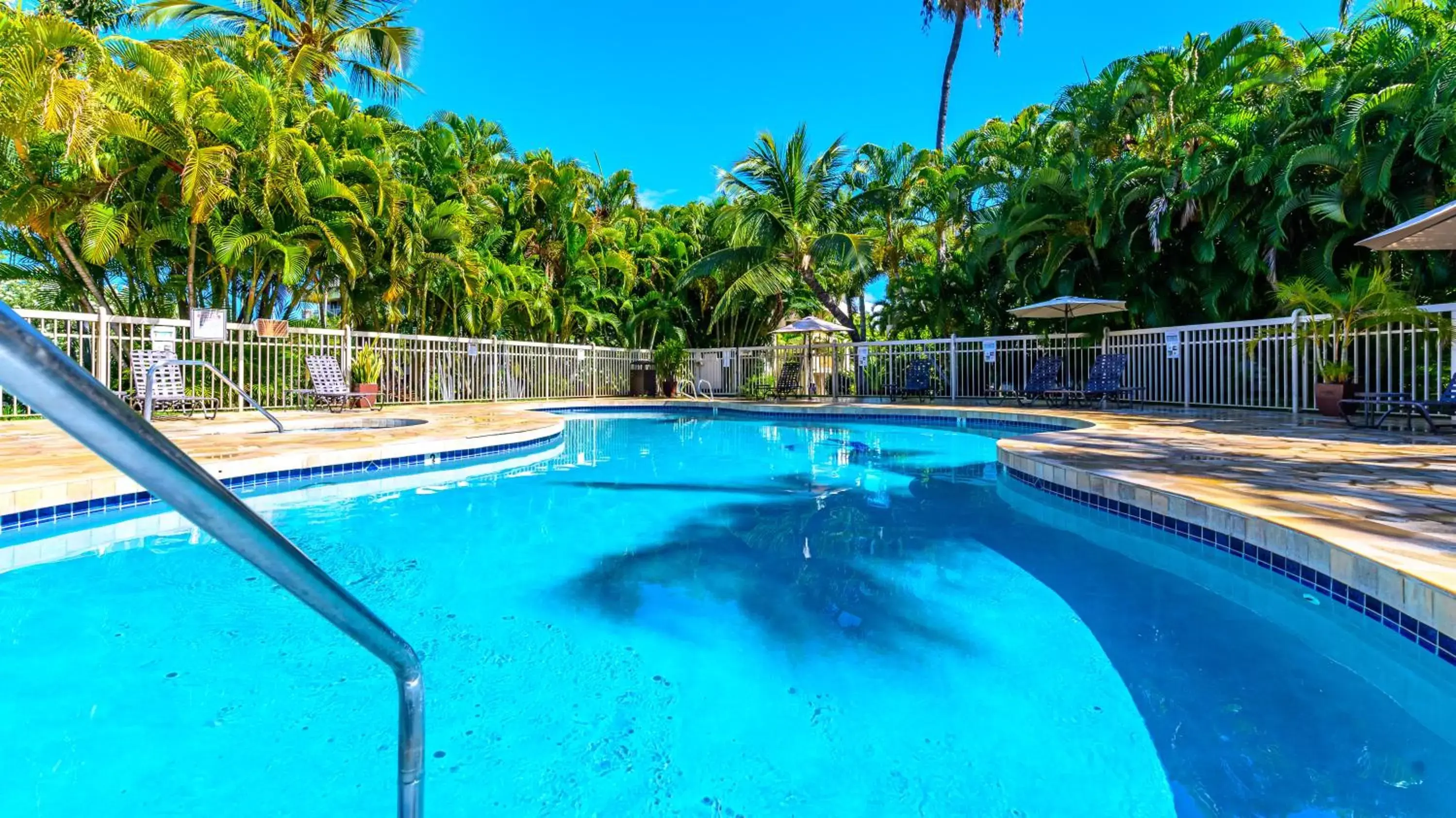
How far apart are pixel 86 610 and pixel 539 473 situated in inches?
160

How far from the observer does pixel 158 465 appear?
1.97ft

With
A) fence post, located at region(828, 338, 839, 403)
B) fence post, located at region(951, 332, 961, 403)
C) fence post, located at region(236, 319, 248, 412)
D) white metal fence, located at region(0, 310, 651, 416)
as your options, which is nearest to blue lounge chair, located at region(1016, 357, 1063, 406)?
fence post, located at region(951, 332, 961, 403)

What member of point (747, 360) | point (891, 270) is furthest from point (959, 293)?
point (747, 360)

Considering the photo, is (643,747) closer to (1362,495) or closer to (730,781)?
(730,781)

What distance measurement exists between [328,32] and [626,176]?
8020 millimetres

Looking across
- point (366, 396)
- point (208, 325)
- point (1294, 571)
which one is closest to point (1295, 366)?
point (1294, 571)

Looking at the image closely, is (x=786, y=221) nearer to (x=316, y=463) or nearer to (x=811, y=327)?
(x=811, y=327)

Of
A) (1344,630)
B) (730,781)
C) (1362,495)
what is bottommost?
(730,781)

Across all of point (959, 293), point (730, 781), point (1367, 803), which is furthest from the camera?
point (959, 293)

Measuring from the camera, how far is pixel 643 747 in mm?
2121

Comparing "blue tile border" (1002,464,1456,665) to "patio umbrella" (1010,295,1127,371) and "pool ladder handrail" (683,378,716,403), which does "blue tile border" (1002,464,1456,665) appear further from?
"pool ladder handrail" (683,378,716,403)

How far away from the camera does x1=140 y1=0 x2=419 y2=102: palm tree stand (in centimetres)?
1386

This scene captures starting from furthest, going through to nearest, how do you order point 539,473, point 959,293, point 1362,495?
point 959,293 < point 539,473 < point 1362,495

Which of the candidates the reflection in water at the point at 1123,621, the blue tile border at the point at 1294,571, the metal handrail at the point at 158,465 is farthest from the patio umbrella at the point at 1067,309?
the metal handrail at the point at 158,465
